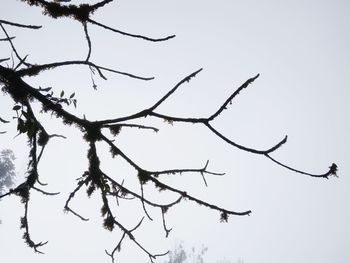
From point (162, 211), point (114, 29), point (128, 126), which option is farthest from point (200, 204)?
point (114, 29)

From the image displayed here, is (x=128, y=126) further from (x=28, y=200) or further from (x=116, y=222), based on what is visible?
(x=28, y=200)

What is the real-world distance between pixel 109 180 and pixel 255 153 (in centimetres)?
120

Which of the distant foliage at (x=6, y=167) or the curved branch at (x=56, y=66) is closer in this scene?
the curved branch at (x=56, y=66)

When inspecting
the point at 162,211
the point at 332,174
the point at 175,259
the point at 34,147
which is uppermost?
the point at 175,259

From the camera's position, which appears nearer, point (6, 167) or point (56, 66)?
point (56, 66)

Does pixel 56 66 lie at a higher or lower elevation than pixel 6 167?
lower

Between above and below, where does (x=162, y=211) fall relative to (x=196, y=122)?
below

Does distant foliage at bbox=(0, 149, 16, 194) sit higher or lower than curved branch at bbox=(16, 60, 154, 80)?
higher

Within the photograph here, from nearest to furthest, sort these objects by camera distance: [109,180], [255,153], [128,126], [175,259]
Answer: [255,153] < [128,126] < [109,180] < [175,259]

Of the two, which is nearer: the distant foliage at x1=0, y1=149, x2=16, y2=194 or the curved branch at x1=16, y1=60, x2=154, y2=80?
the curved branch at x1=16, y1=60, x2=154, y2=80

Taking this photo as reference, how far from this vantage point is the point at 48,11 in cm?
149

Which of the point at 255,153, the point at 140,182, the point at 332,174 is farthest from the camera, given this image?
the point at 140,182

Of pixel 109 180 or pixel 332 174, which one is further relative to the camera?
pixel 109 180

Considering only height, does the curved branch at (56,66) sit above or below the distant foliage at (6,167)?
below
